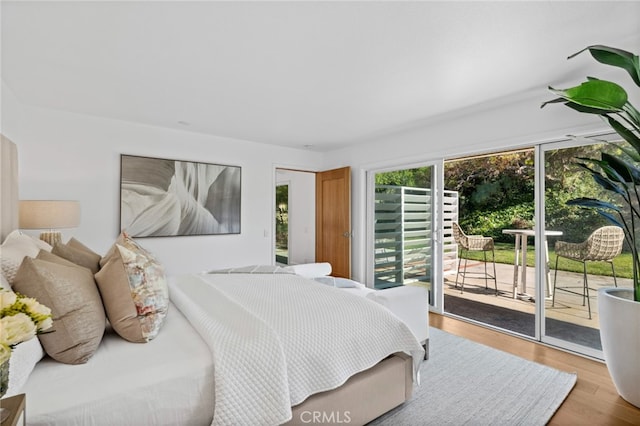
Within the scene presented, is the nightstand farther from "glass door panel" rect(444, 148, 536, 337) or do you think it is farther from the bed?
→ "glass door panel" rect(444, 148, 536, 337)

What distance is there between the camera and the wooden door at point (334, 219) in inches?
194

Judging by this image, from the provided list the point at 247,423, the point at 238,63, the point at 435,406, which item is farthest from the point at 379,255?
the point at 247,423

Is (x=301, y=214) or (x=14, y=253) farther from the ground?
(x=301, y=214)

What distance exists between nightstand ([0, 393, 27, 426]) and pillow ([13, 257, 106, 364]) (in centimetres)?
34

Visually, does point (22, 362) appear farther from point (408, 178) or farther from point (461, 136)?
point (408, 178)

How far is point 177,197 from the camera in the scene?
4.06 meters

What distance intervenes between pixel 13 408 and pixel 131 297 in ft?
2.07

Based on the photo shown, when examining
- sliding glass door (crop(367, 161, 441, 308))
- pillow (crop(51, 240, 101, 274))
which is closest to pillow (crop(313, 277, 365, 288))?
sliding glass door (crop(367, 161, 441, 308))

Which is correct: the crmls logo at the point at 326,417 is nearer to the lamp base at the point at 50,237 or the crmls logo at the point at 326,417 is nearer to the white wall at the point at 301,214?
the lamp base at the point at 50,237

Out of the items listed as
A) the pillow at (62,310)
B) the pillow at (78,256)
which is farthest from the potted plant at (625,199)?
the pillow at (78,256)

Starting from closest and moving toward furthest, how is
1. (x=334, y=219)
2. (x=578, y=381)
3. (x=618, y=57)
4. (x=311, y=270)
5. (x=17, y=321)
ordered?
(x=17, y=321) → (x=618, y=57) → (x=578, y=381) → (x=311, y=270) → (x=334, y=219)

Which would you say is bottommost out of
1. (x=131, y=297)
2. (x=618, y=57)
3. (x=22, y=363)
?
(x=22, y=363)

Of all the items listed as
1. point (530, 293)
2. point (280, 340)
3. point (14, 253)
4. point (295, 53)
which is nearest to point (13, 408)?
point (280, 340)

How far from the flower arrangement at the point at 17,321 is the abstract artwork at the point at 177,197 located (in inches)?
127
